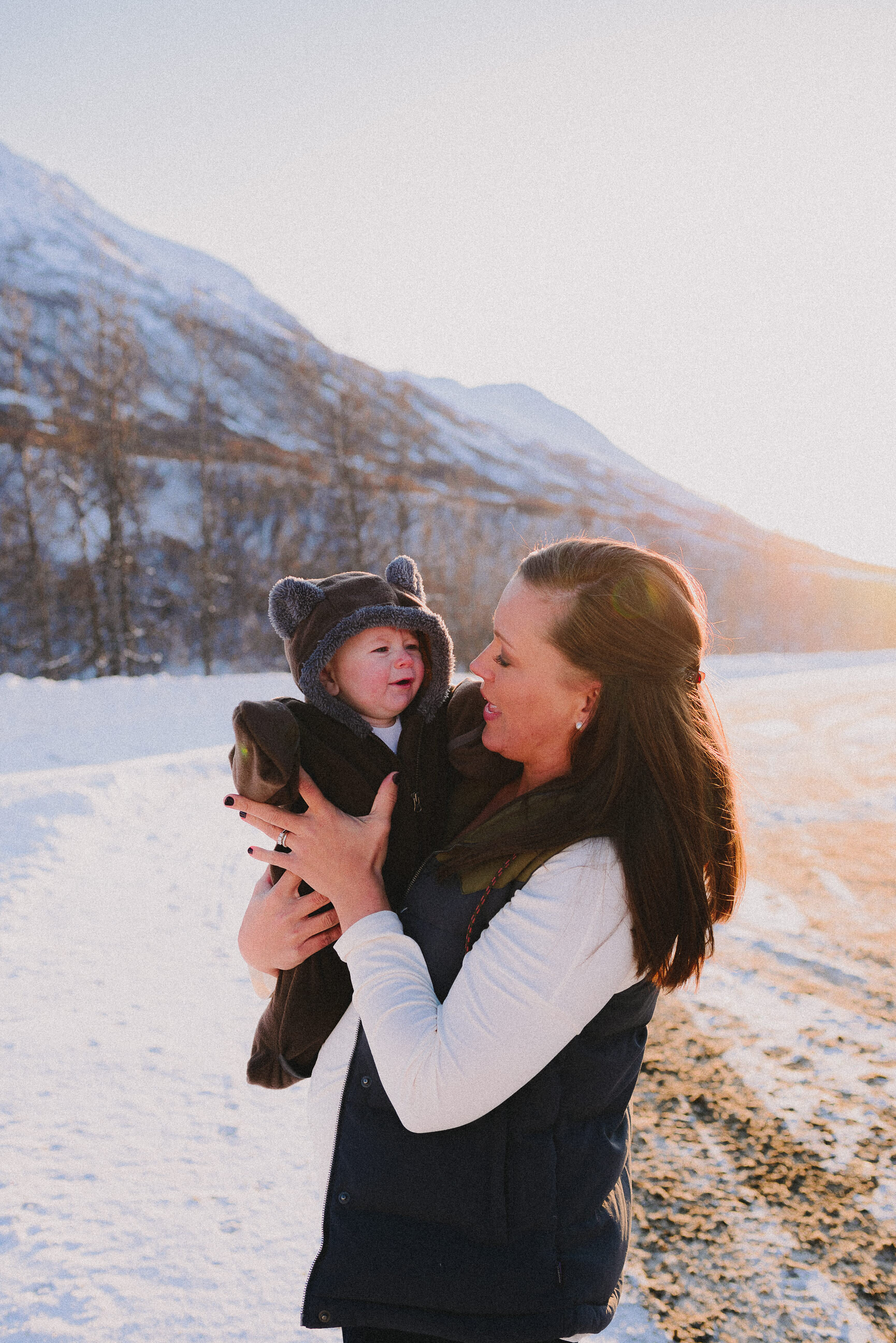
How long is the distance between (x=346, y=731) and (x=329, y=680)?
0.20 metres

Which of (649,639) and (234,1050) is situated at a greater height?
(649,639)

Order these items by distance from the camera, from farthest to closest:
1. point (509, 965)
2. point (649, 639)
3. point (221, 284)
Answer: point (221, 284) < point (649, 639) < point (509, 965)

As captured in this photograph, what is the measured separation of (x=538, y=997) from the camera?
1.31 metres

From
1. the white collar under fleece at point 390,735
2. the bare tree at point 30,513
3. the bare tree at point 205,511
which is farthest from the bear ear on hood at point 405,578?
the bare tree at point 205,511

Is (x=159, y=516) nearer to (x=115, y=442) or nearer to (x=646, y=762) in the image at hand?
(x=115, y=442)

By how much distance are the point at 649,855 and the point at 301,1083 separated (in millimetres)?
3479

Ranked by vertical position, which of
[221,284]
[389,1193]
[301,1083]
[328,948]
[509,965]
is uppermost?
[221,284]

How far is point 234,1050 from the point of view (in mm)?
4156

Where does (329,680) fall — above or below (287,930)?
above

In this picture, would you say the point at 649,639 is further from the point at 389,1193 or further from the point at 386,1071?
the point at 389,1193

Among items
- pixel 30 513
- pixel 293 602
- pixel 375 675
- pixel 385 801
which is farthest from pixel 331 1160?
pixel 30 513

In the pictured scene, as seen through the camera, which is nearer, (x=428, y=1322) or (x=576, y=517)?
(x=428, y=1322)

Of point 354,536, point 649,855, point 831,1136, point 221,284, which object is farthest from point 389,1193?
point 221,284

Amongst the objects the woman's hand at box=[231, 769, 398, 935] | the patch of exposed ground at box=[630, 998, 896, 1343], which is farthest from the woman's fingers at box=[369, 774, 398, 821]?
the patch of exposed ground at box=[630, 998, 896, 1343]
